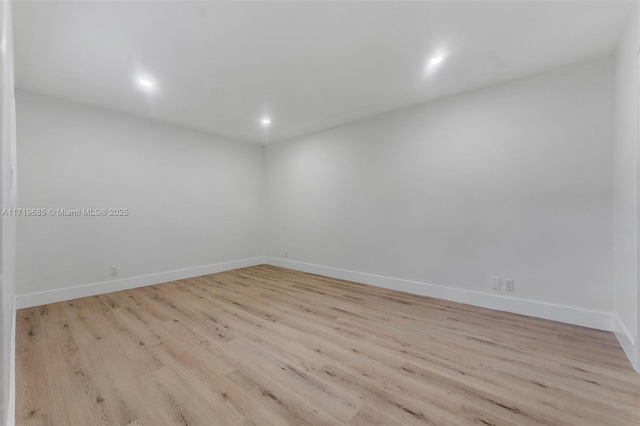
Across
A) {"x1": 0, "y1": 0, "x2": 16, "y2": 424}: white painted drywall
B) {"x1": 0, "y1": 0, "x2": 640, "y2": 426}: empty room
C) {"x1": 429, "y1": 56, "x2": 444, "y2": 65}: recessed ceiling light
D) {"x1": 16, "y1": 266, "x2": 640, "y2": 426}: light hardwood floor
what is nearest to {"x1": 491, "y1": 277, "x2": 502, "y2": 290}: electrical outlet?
{"x1": 0, "y1": 0, "x2": 640, "y2": 426}: empty room

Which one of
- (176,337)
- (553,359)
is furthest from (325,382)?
(553,359)

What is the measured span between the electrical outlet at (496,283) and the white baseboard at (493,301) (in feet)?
0.31

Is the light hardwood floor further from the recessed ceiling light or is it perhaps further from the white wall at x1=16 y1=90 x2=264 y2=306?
the recessed ceiling light

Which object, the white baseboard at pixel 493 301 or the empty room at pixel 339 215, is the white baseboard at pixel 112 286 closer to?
the empty room at pixel 339 215

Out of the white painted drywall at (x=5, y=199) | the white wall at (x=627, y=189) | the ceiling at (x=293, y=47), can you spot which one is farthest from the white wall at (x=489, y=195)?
the white painted drywall at (x=5, y=199)

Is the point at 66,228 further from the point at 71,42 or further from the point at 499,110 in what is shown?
the point at 499,110

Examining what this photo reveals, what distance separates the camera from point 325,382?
173 centimetres

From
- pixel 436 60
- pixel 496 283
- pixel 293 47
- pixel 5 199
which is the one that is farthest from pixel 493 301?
pixel 5 199

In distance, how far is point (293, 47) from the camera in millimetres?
2336

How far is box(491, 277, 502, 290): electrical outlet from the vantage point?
2.94 metres

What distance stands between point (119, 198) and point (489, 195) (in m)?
4.75

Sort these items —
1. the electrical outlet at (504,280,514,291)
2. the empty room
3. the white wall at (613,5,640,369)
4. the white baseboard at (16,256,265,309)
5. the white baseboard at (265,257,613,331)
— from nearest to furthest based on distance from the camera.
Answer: the empty room
the white wall at (613,5,640,369)
the white baseboard at (265,257,613,331)
the electrical outlet at (504,280,514,291)
the white baseboard at (16,256,265,309)

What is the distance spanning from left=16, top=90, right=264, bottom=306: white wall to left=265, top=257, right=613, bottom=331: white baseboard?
2.43 meters

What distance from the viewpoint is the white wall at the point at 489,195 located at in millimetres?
2518
